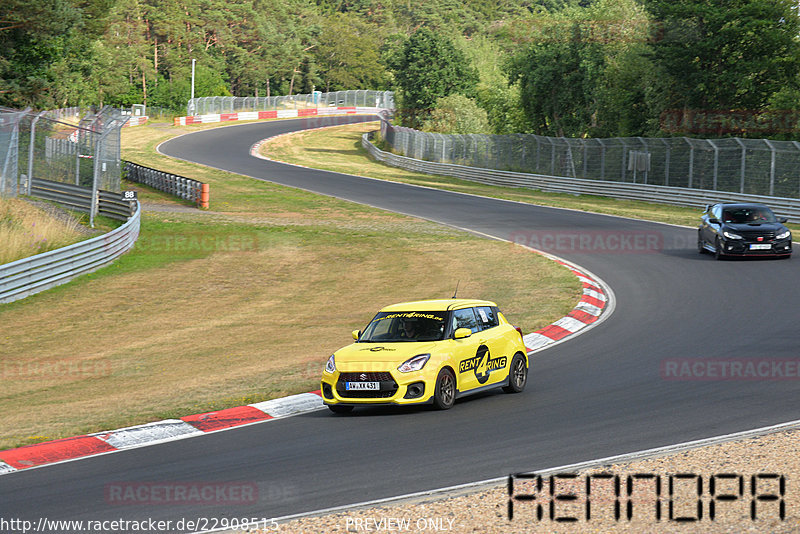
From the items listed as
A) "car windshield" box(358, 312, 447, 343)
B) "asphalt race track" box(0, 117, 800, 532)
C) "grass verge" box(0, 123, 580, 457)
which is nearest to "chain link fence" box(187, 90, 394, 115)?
"grass verge" box(0, 123, 580, 457)

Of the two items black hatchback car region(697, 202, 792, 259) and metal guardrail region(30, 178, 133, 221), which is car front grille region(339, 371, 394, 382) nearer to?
black hatchback car region(697, 202, 792, 259)

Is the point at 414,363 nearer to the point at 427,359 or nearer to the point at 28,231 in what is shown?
the point at 427,359

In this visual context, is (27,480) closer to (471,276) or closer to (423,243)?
(471,276)

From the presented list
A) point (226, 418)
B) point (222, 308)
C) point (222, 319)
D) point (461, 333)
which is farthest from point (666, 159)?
point (226, 418)

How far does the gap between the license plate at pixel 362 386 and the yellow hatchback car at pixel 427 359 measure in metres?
0.01

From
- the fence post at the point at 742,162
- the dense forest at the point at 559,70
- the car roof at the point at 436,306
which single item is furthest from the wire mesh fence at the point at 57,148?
the fence post at the point at 742,162

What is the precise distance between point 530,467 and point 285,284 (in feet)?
54.9

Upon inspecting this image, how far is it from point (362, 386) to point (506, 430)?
213 cm

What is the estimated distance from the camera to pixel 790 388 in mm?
12422

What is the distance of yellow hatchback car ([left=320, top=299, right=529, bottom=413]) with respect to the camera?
11.9 m

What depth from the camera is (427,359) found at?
12.0 m

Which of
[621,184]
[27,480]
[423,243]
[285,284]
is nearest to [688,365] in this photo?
[27,480]

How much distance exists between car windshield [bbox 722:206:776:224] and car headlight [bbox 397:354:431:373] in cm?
1668

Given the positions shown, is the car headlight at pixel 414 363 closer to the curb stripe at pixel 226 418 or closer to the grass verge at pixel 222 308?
the curb stripe at pixel 226 418
